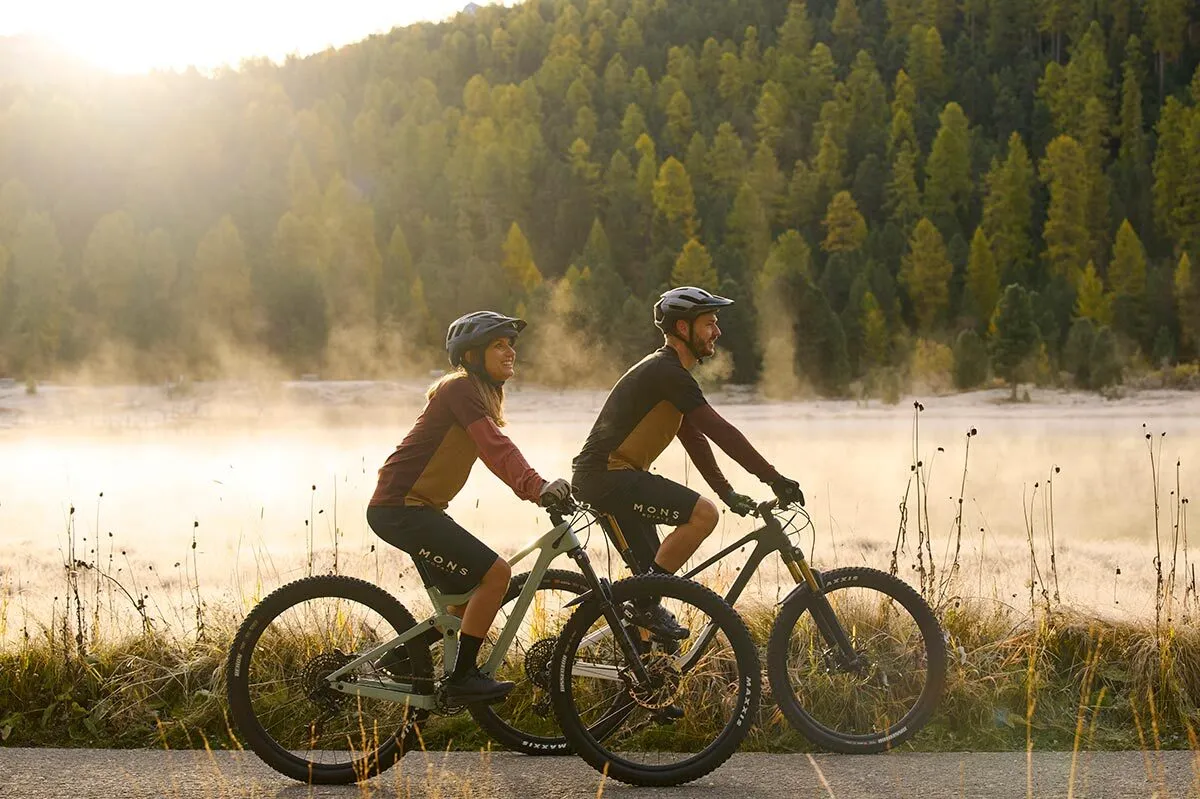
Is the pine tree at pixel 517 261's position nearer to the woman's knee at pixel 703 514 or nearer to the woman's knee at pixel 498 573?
the woman's knee at pixel 703 514

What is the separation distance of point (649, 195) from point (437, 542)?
4035 inches

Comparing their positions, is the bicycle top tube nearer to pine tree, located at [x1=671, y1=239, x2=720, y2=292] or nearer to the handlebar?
the handlebar

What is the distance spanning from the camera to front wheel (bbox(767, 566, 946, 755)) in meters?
5.94

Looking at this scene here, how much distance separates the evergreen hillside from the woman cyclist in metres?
56.0

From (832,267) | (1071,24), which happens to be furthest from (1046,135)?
(832,267)

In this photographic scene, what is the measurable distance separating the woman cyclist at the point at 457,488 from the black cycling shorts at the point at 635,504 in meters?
0.79

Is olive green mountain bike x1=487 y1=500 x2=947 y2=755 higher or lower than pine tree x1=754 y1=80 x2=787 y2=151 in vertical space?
lower

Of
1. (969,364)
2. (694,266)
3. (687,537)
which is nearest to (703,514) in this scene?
(687,537)

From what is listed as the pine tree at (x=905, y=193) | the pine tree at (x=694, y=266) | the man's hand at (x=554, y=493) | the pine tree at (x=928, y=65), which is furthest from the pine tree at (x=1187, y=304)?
the man's hand at (x=554, y=493)

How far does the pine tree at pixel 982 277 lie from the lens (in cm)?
9681

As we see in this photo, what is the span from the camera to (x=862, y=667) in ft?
19.6

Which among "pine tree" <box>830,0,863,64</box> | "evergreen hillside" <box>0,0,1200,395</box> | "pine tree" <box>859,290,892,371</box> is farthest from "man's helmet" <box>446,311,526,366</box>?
"pine tree" <box>830,0,863,64</box>

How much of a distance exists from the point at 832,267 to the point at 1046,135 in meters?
46.4

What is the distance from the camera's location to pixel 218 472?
93.6ft
